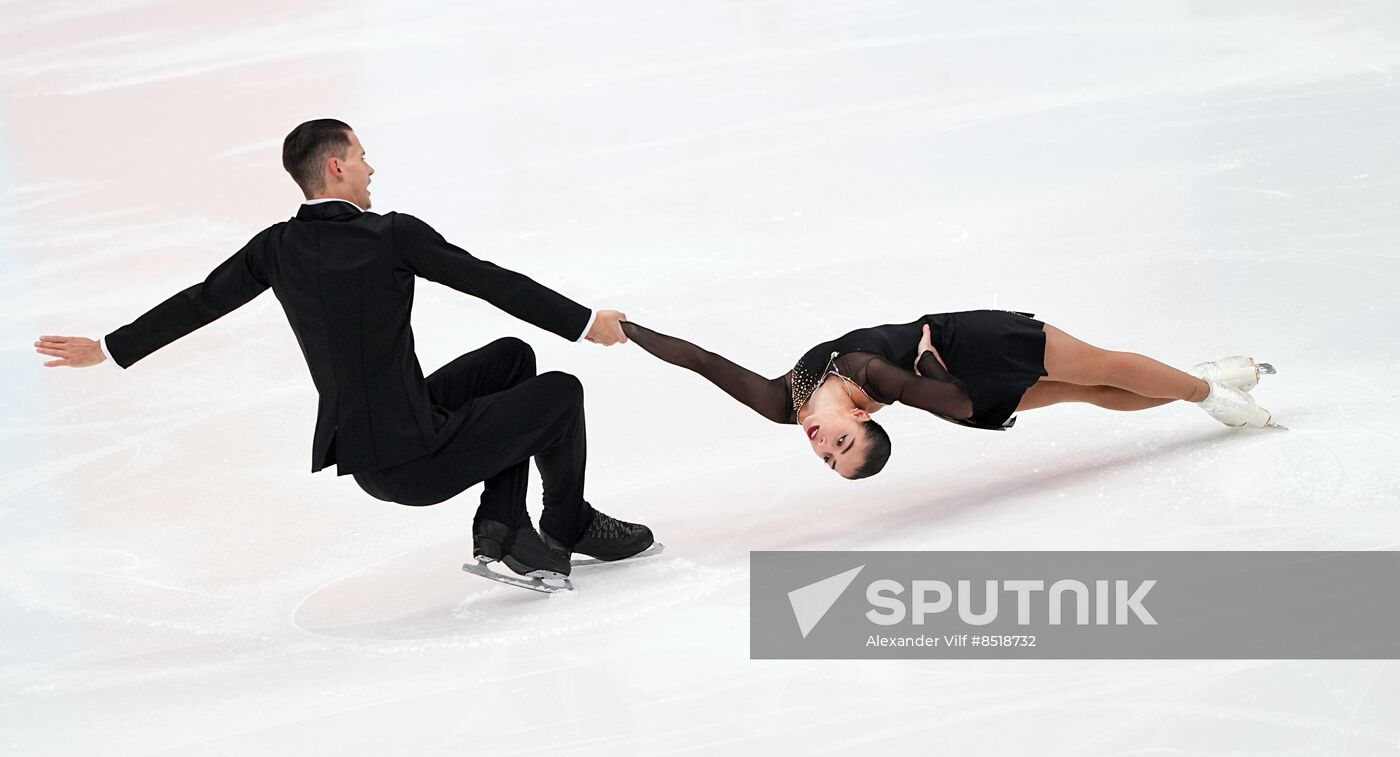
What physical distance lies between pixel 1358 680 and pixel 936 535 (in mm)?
1272

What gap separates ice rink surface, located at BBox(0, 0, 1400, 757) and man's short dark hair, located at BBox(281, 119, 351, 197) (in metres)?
1.18

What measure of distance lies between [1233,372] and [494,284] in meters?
2.33

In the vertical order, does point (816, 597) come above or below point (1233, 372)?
below

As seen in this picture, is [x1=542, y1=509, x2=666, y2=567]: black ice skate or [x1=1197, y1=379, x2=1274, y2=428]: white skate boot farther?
[x1=1197, y1=379, x2=1274, y2=428]: white skate boot

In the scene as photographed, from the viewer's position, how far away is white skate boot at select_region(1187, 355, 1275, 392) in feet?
15.1

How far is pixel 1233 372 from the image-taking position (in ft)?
15.2

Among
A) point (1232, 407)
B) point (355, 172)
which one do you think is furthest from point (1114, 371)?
point (355, 172)

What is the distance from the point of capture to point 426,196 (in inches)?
292

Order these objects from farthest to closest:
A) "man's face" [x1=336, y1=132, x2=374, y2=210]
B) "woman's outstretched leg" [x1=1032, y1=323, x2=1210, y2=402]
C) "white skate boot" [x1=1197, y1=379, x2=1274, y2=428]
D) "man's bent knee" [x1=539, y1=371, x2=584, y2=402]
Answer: "white skate boot" [x1=1197, y1=379, x2=1274, y2=428], "woman's outstretched leg" [x1=1032, y1=323, x2=1210, y2=402], "man's bent knee" [x1=539, y1=371, x2=584, y2=402], "man's face" [x1=336, y1=132, x2=374, y2=210]

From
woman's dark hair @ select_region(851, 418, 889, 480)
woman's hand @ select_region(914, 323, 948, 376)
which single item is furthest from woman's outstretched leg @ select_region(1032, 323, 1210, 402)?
woman's dark hair @ select_region(851, 418, 889, 480)

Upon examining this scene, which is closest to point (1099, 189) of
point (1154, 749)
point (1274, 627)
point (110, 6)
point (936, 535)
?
point (936, 535)

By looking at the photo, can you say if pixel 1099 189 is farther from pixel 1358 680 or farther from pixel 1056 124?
pixel 1358 680

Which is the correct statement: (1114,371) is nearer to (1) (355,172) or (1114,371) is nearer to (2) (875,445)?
(2) (875,445)

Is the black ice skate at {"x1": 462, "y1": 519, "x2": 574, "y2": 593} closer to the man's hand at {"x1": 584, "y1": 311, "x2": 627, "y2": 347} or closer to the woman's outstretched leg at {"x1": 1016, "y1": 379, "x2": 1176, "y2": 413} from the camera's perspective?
the man's hand at {"x1": 584, "y1": 311, "x2": 627, "y2": 347}
